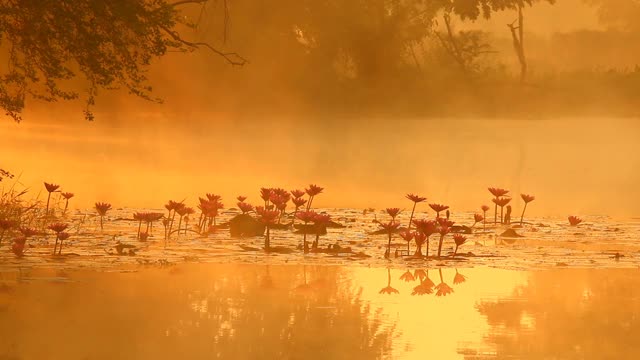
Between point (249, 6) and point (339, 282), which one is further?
point (249, 6)

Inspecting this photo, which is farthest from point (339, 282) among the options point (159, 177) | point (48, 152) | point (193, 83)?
point (193, 83)

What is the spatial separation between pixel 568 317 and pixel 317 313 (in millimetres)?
1604

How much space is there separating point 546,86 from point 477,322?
4199cm

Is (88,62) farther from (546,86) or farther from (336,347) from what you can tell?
(546,86)

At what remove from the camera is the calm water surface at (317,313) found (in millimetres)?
7512

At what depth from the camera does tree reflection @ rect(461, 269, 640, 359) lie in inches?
298

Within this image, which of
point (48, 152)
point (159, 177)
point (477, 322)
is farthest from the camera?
point (48, 152)

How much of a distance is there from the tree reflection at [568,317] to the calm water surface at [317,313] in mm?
11

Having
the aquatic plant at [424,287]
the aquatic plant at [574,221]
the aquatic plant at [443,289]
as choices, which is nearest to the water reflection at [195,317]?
the aquatic plant at [424,287]

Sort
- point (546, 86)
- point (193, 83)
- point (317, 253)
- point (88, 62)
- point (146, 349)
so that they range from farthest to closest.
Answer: point (546, 86) < point (193, 83) < point (88, 62) < point (317, 253) < point (146, 349)

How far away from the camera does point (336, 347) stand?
7.58 metres

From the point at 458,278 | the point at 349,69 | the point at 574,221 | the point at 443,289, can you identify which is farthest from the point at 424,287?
the point at 349,69

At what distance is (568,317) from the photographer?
8.62 metres

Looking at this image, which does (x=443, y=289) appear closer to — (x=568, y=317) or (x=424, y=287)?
(x=424, y=287)
